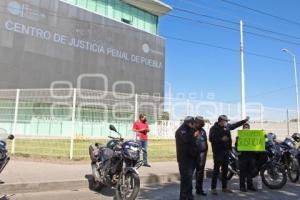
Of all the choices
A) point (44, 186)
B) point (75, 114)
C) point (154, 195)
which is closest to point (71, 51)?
point (75, 114)

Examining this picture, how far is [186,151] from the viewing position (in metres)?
7.92

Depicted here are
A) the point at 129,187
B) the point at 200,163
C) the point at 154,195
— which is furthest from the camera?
the point at 200,163

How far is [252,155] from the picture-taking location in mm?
10156

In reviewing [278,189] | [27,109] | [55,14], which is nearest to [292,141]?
[278,189]

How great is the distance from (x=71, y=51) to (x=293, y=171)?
3023cm

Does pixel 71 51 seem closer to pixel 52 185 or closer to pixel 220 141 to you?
pixel 52 185

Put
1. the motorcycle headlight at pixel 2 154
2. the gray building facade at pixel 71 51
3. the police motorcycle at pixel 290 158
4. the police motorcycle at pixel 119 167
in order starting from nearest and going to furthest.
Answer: the motorcycle headlight at pixel 2 154 → the police motorcycle at pixel 119 167 → the police motorcycle at pixel 290 158 → the gray building facade at pixel 71 51

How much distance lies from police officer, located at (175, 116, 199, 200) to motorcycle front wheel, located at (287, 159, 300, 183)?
4.28 meters

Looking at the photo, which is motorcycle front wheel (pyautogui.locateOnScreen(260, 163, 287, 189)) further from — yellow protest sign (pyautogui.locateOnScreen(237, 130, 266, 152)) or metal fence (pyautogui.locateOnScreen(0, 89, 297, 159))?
metal fence (pyautogui.locateOnScreen(0, 89, 297, 159))

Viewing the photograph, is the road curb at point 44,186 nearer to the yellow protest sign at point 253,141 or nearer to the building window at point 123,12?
the yellow protest sign at point 253,141

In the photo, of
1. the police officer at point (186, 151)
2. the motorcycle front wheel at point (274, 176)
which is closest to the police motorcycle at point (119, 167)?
the police officer at point (186, 151)

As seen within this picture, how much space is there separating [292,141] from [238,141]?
6.15 feet

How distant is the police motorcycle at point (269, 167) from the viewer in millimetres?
10192

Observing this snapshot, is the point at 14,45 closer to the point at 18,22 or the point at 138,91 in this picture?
the point at 18,22
